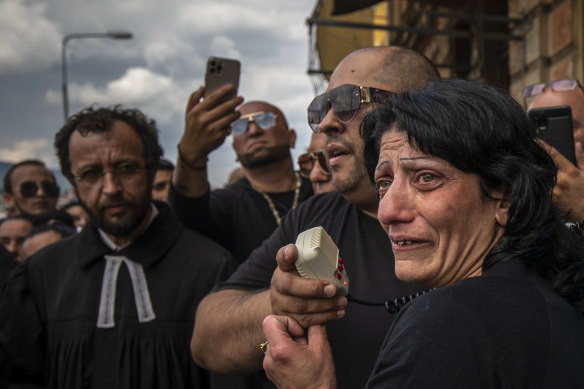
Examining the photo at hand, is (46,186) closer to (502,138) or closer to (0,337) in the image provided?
(0,337)

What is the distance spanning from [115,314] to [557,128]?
2.13 metres

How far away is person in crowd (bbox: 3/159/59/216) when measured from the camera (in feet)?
18.7

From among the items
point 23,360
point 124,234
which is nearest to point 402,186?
point 124,234

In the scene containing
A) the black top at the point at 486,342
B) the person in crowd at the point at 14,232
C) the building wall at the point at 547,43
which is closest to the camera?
the black top at the point at 486,342

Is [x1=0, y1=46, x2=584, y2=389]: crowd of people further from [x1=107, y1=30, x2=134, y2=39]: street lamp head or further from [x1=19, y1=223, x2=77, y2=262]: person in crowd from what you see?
[x1=107, y1=30, x2=134, y2=39]: street lamp head

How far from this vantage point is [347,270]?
1.82 metres

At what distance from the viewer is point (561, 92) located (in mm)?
2891

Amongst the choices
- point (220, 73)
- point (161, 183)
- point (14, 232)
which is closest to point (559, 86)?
point (220, 73)

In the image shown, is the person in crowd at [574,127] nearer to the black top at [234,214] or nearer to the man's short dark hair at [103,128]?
the black top at [234,214]

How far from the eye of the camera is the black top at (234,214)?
3014mm

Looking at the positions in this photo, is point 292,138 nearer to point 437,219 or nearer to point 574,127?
point 574,127

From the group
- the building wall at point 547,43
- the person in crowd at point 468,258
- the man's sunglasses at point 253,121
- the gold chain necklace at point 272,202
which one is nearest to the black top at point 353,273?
the person in crowd at point 468,258

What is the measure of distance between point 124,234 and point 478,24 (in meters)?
5.08

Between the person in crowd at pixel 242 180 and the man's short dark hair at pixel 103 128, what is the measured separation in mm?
318
